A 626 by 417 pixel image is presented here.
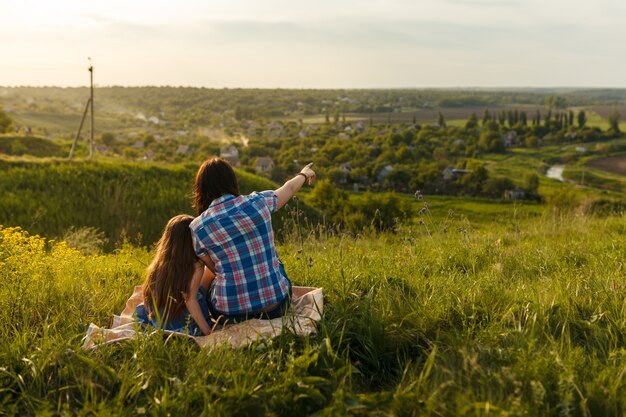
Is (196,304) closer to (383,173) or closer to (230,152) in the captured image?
(383,173)

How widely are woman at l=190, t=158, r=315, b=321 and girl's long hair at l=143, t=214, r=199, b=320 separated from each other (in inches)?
3.4

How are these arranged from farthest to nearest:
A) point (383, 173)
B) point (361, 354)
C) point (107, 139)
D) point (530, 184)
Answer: point (107, 139) < point (383, 173) < point (530, 184) < point (361, 354)

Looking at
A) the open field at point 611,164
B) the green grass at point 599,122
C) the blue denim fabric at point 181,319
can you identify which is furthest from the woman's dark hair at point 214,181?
the green grass at point 599,122

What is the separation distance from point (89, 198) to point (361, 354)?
14.4 meters

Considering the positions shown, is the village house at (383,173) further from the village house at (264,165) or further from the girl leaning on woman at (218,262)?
the girl leaning on woman at (218,262)

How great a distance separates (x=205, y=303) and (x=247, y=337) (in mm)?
784

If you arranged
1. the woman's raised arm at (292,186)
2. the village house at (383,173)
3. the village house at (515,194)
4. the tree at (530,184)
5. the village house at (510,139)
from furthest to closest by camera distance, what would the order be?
the village house at (510,139), the village house at (383,173), the tree at (530,184), the village house at (515,194), the woman's raised arm at (292,186)

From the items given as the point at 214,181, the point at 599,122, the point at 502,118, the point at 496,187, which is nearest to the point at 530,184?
the point at 496,187

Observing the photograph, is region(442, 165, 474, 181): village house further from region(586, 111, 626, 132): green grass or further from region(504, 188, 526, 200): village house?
region(586, 111, 626, 132): green grass

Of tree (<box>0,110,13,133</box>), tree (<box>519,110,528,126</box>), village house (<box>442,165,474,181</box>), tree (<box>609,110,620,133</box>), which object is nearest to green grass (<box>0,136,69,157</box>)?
tree (<box>0,110,13,133</box>)

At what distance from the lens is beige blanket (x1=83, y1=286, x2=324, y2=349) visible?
2.99m

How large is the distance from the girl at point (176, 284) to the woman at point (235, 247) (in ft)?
0.29

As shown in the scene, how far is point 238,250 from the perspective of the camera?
3410 mm

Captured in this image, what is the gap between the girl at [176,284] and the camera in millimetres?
3363
